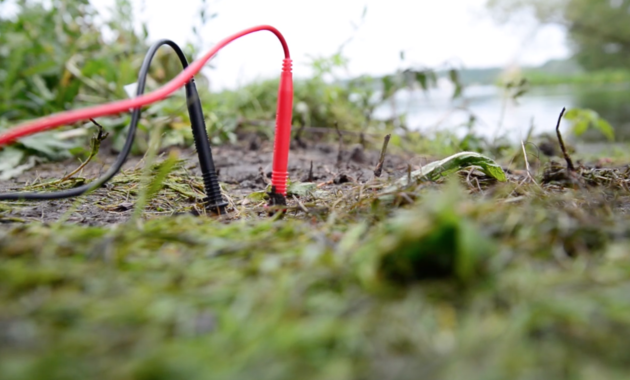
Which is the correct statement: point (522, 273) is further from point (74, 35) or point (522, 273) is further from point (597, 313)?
point (74, 35)

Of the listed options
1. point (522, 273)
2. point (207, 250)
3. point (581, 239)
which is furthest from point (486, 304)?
point (207, 250)

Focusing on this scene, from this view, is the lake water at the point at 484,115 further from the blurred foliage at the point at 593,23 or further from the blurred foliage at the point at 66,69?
the blurred foliage at the point at 593,23

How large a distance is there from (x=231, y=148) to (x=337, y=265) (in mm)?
1469

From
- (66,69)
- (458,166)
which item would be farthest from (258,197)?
(66,69)

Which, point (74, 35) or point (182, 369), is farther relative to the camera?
point (74, 35)

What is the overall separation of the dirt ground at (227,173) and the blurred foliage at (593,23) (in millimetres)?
6557

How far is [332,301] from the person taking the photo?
1.30 ft

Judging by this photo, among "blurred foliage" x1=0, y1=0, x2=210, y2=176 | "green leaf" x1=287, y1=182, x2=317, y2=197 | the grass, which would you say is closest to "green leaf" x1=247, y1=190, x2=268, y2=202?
"green leaf" x1=287, y1=182, x2=317, y2=197

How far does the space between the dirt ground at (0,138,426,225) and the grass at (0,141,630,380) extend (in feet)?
0.82

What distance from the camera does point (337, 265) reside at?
45 cm

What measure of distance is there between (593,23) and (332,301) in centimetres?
867

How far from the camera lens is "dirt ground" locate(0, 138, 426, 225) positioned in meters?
0.82

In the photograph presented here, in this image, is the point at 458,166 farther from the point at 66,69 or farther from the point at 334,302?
the point at 66,69

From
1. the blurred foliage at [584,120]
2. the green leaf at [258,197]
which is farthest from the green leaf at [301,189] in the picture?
the blurred foliage at [584,120]
